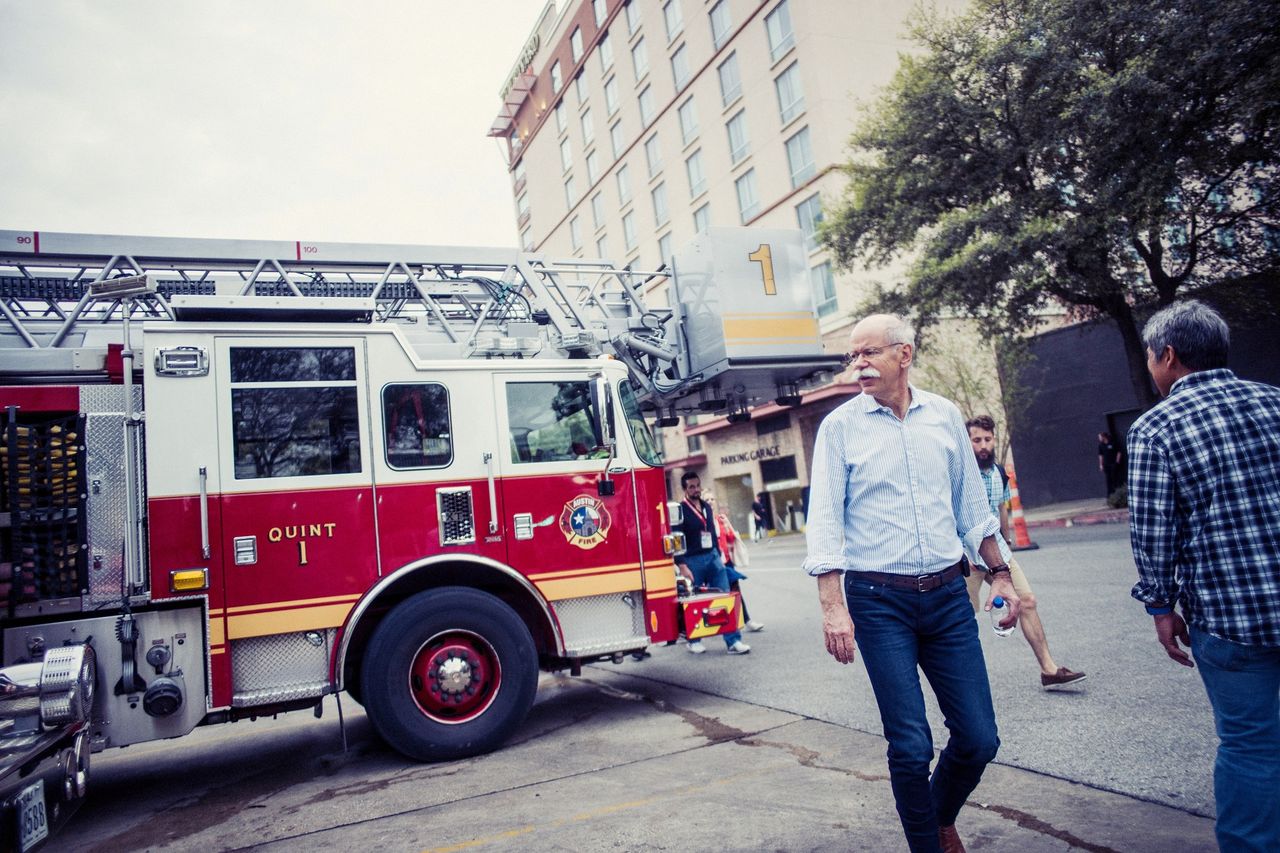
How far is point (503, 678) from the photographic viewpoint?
5.84m

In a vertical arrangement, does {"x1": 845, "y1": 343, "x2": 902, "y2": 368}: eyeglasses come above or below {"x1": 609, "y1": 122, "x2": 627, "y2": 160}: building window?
below

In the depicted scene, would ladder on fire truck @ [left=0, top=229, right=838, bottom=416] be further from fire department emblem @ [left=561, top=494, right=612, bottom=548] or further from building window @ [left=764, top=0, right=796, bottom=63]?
building window @ [left=764, top=0, right=796, bottom=63]

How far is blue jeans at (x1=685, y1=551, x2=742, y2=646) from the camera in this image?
884 cm

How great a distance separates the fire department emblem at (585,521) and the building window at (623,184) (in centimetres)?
3736

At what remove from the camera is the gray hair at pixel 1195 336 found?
9.19 ft

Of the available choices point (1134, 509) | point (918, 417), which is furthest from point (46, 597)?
point (1134, 509)

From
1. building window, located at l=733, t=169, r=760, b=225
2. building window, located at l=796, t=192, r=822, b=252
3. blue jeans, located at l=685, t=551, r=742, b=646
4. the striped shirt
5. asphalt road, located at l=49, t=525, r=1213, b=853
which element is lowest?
asphalt road, located at l=49, t=525, r=1213, b=853

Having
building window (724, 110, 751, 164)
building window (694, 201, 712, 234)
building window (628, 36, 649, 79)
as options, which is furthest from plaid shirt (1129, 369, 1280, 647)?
building window (628, 36, 649, 79)

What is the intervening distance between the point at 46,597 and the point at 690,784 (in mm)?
3791

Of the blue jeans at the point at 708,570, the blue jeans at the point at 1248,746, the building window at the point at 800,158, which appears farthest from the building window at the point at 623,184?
the blue jeans at the point at 1248,746

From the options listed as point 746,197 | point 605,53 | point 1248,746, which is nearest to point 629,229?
point 605,53

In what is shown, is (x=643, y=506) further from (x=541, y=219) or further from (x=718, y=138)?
(x=541, y=219)

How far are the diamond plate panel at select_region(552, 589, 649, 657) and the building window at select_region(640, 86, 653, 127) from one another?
36.3 metres

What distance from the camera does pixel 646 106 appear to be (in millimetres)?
39969
